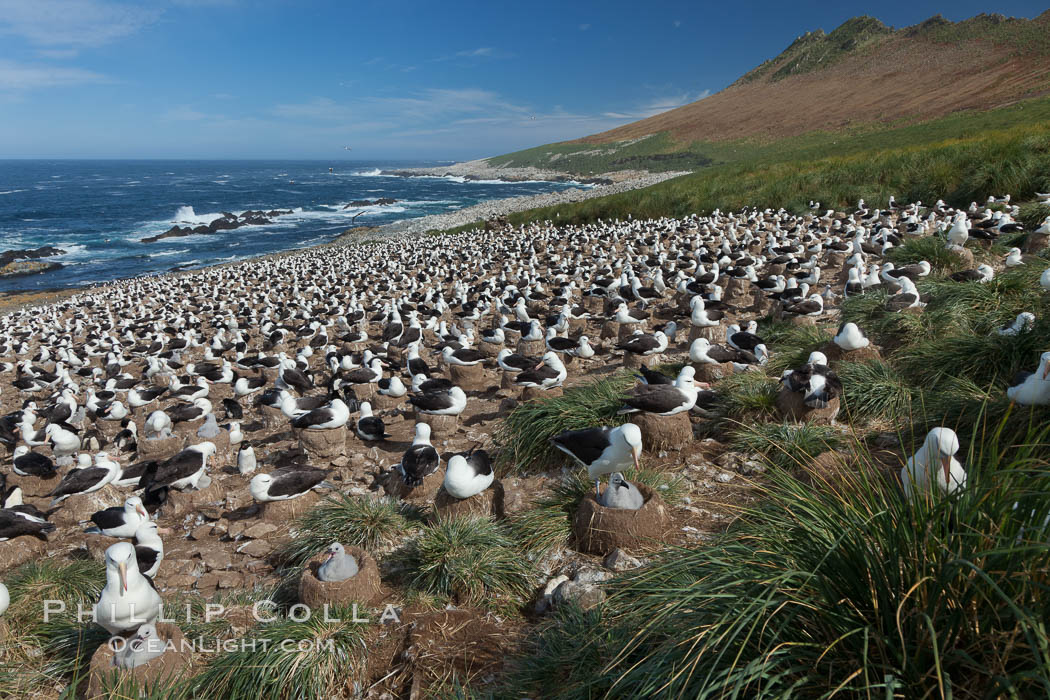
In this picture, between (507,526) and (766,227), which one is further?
(766,227)

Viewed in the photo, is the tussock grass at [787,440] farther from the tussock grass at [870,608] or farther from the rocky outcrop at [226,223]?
the rocky outcrop at [226,223]

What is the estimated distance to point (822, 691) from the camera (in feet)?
7.68

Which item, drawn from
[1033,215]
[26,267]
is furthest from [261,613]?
[26,267]

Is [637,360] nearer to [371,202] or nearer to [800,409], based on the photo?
[800,409]

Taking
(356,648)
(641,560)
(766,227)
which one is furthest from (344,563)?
(766,227)

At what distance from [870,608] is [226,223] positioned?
7244 centimetres

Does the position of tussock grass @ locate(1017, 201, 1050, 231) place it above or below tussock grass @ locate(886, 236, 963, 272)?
above

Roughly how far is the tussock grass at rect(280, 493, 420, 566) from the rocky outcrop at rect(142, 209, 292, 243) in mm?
60314

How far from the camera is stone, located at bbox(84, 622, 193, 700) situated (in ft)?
12.3

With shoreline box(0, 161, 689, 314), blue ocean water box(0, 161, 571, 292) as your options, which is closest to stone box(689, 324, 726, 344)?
shoreline box(0, 161, 689, 314)

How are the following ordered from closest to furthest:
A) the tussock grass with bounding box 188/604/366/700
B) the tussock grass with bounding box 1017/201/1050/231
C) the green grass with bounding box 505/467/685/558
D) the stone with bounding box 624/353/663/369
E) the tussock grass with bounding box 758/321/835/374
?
the tussock grass with bounding box 188/604/366/700 → the green grass with bounding box 505/467/685/558 → the tussock grass with bounding box 758/321/835/374 → the stone with bounding box 624/353/663/369 → the tussock grass with bounding box 1017/201/1050/231

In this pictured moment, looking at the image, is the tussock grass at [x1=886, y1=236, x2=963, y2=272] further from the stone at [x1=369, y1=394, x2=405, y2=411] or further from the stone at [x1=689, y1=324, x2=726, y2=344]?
the stone at [x1=369, y1=394, x2=405, y2=411]

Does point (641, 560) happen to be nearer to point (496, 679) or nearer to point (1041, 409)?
point (496, 679)

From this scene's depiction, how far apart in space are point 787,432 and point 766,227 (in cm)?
1969
